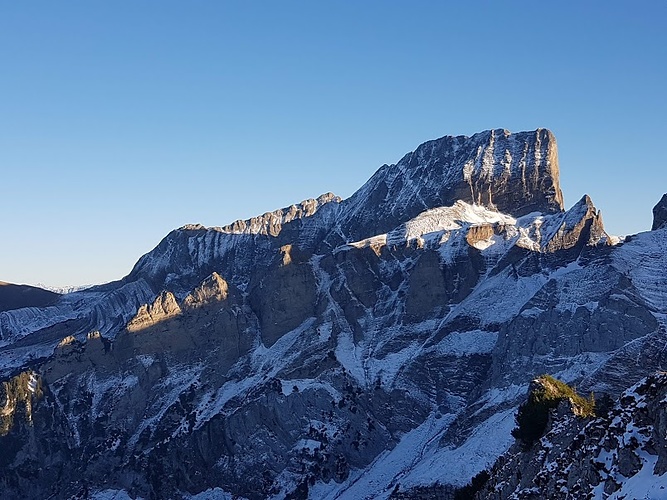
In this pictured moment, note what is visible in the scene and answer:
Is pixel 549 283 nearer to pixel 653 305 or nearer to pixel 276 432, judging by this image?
pixel 653 305

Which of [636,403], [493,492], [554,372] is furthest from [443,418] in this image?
[636,403]

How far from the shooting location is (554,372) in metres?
164

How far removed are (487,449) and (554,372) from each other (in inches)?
1041

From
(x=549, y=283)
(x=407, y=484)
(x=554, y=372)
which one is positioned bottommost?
(x=407, y=484)

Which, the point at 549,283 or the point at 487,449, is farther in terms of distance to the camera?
the point at 549,283

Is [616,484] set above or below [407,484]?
above

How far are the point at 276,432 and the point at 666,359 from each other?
79.1 m

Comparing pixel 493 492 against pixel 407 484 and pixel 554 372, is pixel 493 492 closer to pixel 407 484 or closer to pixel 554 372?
pixel 407 484

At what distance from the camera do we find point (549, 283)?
189 metres

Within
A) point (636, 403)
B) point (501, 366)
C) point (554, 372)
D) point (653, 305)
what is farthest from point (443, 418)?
point (636, 403)

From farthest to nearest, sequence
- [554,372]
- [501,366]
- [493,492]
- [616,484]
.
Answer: [501,366]
[554,372]
[493,492]
[616,484]

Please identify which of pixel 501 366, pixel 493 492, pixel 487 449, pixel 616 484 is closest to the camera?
pixel 616 484

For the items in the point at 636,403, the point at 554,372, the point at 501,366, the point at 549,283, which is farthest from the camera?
the point at 549,283

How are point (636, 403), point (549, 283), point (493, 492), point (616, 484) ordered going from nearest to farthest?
point (616, 484), point (636, 403), point (493, 492), point (549, 283)
